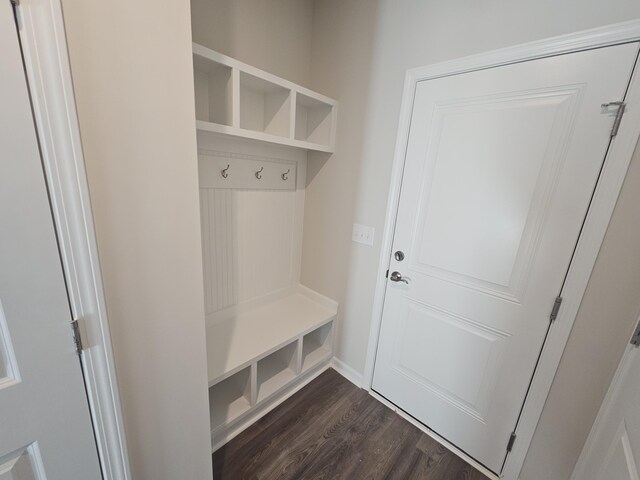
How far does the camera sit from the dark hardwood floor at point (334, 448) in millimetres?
1357

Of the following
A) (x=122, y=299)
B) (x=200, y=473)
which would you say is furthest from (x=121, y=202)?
(x=200, y=473)

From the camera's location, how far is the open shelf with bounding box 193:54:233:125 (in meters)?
1.26

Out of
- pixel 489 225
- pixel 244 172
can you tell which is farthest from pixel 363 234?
pixel 244 172

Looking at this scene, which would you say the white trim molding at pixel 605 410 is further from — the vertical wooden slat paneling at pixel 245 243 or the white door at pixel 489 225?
the vertical wooden slat paneling at pixel 245 243

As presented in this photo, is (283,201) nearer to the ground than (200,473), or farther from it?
farther from it

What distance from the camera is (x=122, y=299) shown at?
735 mm

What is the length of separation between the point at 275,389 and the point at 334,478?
1.86 feet

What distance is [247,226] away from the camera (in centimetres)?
176

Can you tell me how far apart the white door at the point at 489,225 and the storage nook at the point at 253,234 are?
0.69 meters

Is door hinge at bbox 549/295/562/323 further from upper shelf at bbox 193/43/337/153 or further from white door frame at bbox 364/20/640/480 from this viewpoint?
upper shelf at bbox 193/43/337/153

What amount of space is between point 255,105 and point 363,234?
3.59ft

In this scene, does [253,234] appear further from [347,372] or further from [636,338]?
[636,338]

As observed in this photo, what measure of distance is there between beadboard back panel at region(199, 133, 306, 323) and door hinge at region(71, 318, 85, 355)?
2.95 feet

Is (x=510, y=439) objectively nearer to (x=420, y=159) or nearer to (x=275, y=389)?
(x=275, y=389)
